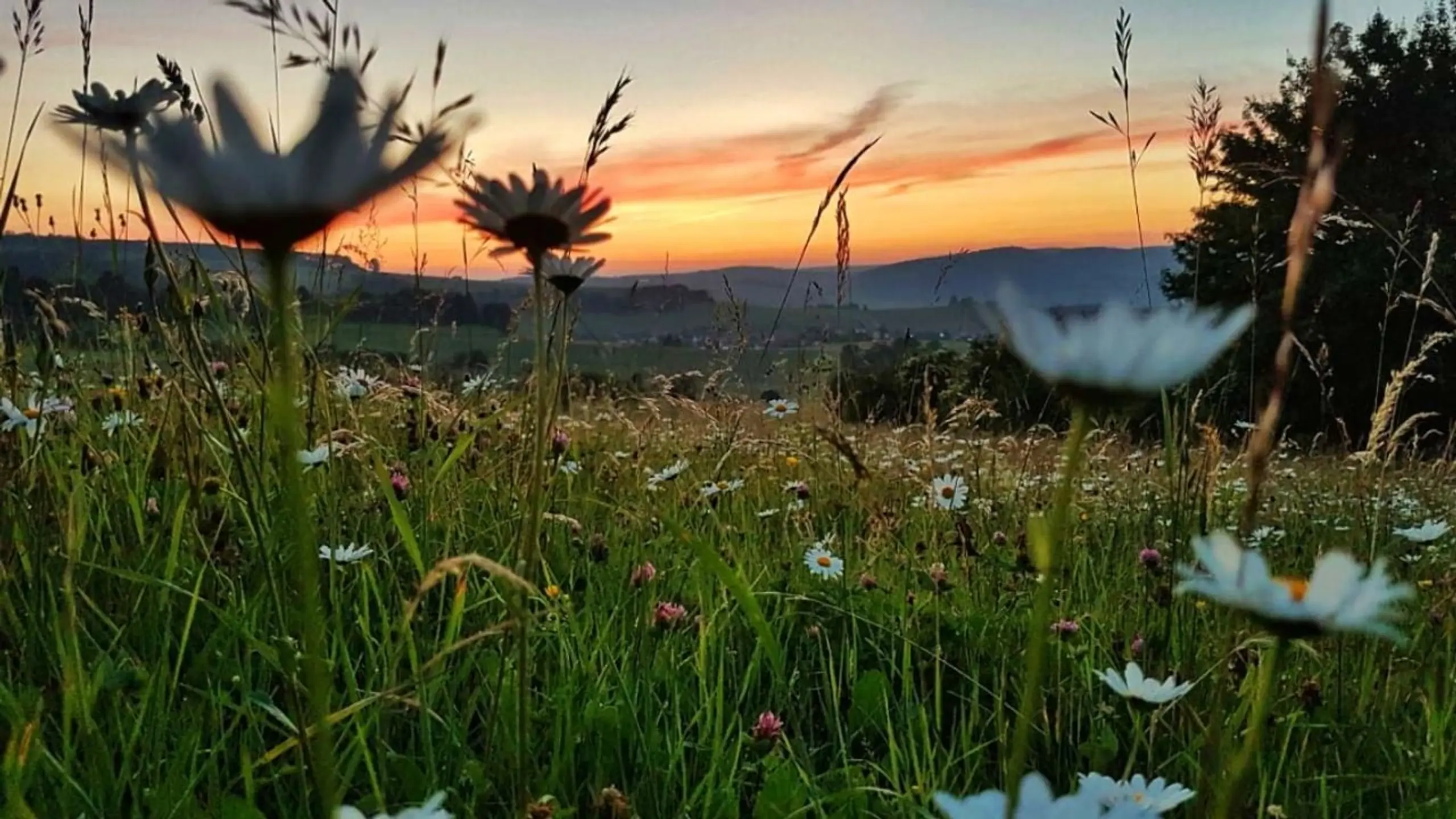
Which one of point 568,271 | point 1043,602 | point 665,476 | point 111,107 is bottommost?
point 665,476

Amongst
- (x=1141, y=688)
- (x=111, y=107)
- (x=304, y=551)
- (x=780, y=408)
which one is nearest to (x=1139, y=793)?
(x=1141, y=688)

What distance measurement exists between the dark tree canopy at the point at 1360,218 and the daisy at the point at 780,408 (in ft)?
30.5

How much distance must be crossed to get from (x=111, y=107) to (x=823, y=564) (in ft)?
4.55

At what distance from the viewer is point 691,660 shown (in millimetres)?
1646

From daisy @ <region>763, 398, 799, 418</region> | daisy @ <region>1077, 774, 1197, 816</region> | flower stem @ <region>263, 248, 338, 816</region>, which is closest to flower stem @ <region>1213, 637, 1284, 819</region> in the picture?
daisy @ <region>1077, 774, 1197, 816</region>

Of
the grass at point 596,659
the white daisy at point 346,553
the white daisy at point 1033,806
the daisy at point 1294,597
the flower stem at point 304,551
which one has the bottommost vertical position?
the grass at point 596,659

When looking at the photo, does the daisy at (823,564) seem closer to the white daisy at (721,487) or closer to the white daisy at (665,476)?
the white daisy at (721,487)

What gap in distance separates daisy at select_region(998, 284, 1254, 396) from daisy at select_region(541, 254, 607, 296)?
1.82 feet

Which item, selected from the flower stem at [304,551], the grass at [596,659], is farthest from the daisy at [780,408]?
the flower stem at [304,551]

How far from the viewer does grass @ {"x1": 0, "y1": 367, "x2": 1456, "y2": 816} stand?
1.20 m

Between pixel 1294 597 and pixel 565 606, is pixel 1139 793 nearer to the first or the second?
pixel 1294 597

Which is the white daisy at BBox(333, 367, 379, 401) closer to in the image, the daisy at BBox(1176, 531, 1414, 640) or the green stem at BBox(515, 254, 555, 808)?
the green stem at BBox(515, 254, 555, 808)

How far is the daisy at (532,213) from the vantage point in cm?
80

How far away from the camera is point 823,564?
2143 millimetres
